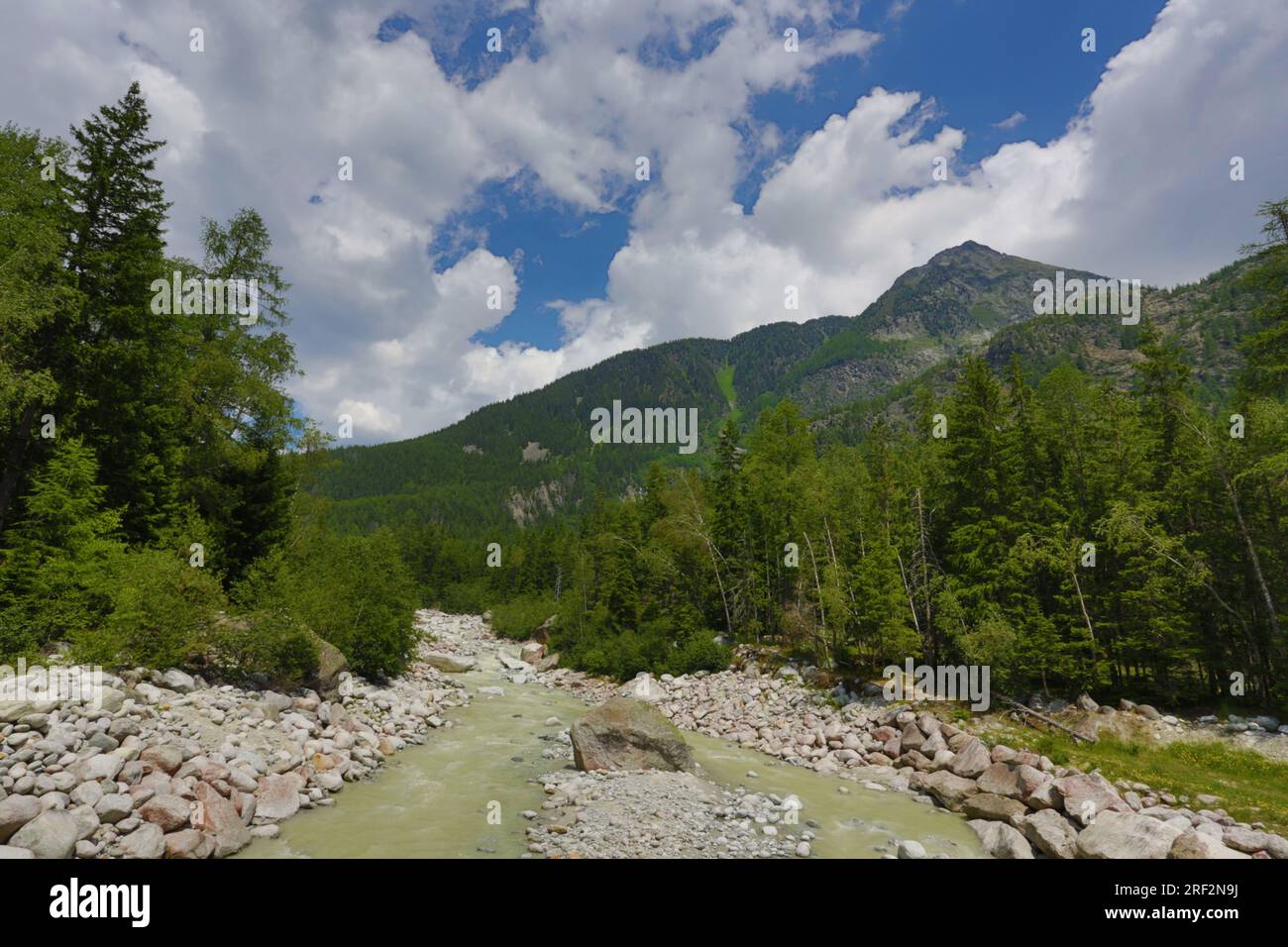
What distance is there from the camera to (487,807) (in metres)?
14.4

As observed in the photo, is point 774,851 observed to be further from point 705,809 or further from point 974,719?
point 974,719

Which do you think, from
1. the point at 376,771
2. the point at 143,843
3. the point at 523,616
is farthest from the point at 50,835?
the point at 523,616

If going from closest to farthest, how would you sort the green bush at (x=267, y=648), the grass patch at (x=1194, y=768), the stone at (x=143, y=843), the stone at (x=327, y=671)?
1. the stone at (x=143, y=843)
2. the grass patch at (x=1194, y=768)
3. the green bush at (x=267, y=648)
4. the stone at (x=327, y=671)

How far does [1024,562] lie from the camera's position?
25.3m

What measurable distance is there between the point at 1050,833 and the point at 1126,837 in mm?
1527

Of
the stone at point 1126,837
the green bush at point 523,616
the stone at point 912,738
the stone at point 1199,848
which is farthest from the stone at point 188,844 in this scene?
the green bush at point 523,616

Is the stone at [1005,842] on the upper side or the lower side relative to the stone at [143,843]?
lower

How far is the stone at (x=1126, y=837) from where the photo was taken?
1147cm

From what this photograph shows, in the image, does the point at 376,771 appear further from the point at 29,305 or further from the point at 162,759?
the point at 29,305

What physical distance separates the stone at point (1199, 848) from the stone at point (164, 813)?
19.2 m

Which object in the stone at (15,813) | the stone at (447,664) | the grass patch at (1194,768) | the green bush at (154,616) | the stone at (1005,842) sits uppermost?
the green bush at (154,616)

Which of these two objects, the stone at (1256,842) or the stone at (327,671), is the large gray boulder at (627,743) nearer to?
the stone at (327,671)

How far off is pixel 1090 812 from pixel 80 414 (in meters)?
32.4
